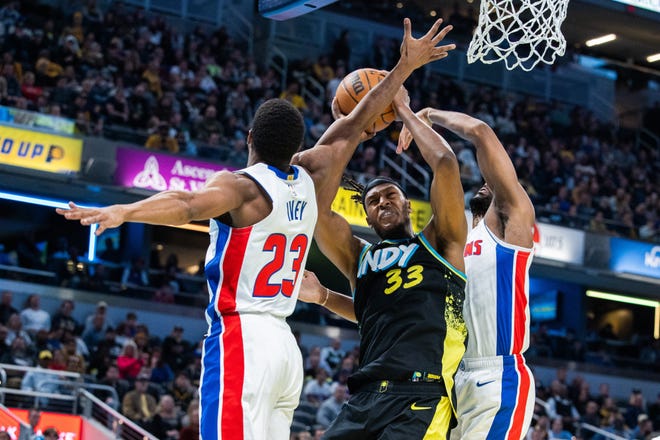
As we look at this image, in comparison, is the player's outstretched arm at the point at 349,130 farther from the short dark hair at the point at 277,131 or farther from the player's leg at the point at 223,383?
the player's leg at the point at 223,383

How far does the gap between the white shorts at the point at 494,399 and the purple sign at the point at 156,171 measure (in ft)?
38.0

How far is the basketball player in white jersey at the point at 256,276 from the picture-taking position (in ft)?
13.8

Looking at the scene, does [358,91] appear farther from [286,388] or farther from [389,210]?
[286,388]

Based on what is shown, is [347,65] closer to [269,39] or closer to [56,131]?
[269,39]

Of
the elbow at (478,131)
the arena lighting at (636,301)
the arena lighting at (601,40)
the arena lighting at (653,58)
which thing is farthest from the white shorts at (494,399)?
the arena lighting at (653,58)

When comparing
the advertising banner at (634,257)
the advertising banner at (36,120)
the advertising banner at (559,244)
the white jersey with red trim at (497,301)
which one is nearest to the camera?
the white jersey with red trim at (497,301)

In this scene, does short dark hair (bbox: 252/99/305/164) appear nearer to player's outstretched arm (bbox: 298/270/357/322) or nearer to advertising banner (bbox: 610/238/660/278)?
player's outstretched arm (bbox: 298/270/357/322)

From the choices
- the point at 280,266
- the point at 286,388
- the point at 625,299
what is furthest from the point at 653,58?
the point at 286,388

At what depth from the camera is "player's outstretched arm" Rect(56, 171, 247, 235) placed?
3684 millimetres

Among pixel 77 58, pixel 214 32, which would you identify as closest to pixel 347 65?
pixel 214 32

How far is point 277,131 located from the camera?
14.8 feet

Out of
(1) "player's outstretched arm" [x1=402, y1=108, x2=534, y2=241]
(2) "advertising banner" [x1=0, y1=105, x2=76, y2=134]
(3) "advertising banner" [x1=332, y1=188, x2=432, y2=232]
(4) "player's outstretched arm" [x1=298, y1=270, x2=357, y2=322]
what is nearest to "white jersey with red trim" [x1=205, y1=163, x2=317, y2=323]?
(4) "player's outstretched arm" [x1=298, y1=270, x2=357, y2=322]

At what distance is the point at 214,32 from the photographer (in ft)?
72.0

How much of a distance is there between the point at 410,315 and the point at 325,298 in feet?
2.63
